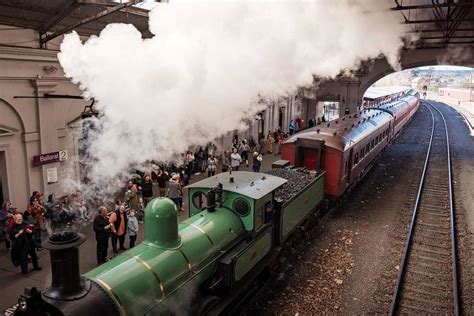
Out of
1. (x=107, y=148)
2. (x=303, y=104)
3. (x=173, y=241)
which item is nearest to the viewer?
(x=173, y=241)

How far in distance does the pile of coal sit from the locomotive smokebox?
512cm

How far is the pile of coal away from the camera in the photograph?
9.29 m

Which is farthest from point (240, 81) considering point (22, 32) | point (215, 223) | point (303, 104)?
point (303, 104)

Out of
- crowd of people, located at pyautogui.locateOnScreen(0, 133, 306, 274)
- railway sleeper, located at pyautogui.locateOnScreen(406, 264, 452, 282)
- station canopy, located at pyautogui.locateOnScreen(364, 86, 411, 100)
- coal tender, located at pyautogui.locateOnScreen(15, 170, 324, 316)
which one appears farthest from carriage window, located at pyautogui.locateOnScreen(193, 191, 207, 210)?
station canopy, located at pyautogui.locateOnScreen(364, 86, 411, 100)

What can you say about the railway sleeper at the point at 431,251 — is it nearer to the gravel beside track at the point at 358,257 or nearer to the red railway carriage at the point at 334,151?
the gravel beside track at the point at 358,257

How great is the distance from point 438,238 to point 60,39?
38.9 ft

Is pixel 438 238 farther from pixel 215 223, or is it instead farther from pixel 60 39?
pixel 60 39

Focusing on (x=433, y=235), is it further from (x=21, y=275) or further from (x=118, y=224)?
(x=21, y=275)

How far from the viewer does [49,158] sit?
11383mm

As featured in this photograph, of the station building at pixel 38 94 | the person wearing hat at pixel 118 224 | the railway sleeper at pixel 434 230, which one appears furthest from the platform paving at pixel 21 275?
the railway sleeper at pixel 434 230

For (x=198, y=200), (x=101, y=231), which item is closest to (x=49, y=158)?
(x=101, y=231)

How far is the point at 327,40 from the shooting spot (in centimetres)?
1412

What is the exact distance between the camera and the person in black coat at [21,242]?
8.33 metres

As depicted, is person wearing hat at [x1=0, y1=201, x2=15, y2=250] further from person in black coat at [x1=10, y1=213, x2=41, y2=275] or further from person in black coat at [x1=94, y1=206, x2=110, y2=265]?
person in black coat at [x1=94, y1=206, x2=110, y2=265]
